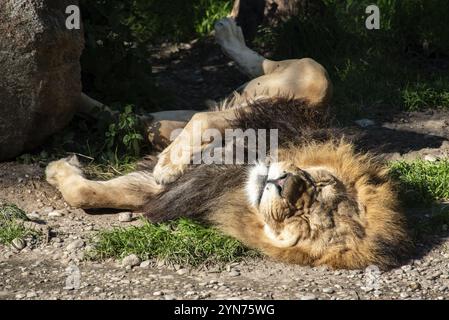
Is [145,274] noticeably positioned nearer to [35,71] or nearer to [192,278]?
[192,278]

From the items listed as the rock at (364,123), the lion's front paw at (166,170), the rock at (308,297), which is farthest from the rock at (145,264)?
the rock at (364,123)

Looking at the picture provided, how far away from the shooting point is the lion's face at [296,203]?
14.5ft

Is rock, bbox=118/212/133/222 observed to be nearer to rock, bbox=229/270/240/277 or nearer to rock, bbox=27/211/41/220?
rock, bbox=27/211/41/220

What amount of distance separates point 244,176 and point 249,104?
2.20 feet

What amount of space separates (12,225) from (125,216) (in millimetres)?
646

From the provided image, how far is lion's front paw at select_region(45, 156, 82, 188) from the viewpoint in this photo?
5.46 m

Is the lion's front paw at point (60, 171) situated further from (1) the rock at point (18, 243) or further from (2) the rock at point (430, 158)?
(2) the rock at point (430, 158)

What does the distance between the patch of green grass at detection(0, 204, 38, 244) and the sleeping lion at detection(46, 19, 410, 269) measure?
0.36m

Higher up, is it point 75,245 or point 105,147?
point 105,147

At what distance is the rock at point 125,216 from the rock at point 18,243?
0.63 metres

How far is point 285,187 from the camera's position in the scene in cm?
441

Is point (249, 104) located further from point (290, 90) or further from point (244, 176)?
point (244, 176)

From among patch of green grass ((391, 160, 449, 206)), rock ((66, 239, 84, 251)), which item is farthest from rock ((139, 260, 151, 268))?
patch of green grass ((391, 160, 449, 206))

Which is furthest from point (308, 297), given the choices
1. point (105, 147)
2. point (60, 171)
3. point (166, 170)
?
point (105, 147)
